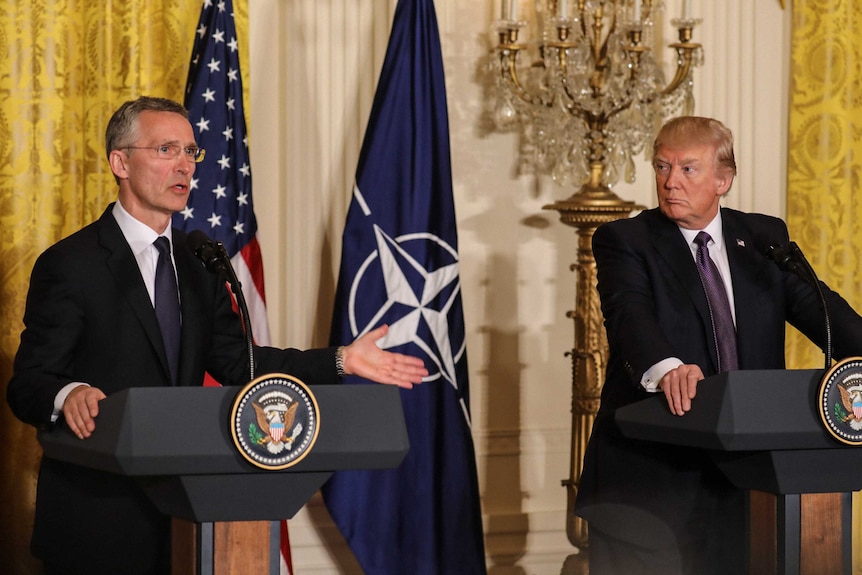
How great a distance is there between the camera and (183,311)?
10.1ft

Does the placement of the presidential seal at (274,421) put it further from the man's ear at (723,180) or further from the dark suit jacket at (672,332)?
the man's ear at (723,180)

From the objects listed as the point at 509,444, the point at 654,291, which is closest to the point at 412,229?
the point at 509,444

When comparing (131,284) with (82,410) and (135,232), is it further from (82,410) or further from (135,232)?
(82,410)

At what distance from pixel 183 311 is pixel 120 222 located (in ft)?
0.92

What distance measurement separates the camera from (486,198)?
5.40 metres

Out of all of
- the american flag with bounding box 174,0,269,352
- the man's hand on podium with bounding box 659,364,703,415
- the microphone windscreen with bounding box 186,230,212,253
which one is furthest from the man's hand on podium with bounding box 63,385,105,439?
the american flag with bounding box 174,0,269,352

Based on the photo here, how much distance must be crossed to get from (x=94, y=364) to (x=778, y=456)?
162 cm

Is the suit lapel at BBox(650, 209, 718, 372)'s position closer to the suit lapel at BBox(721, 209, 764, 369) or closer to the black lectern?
the suit lapel at BBox(721, 209, 764, 369)

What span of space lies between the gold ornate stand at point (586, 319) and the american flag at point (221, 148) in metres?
1.24

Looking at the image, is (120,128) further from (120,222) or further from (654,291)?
(654,291)

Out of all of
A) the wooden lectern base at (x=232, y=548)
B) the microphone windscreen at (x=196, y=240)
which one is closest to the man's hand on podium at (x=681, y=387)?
the wooden lectern base at (x=232, y=548)

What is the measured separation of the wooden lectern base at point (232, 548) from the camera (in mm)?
2471

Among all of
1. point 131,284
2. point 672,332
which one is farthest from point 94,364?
point 672,332

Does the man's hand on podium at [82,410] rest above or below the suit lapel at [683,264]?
below
